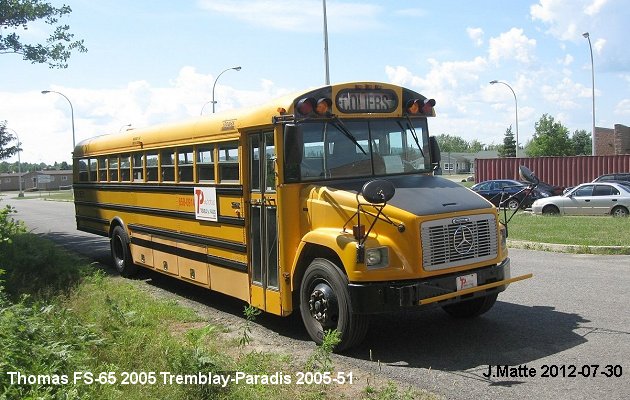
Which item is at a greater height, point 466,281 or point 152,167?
point 152,167

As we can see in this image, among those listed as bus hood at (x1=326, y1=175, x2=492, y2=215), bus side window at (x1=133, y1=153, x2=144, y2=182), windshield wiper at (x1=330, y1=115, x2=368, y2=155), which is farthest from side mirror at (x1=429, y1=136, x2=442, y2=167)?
bus side window at (x1=133, y1=153, x2=144, y2=182)

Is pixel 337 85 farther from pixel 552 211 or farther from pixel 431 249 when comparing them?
pixel 552 211

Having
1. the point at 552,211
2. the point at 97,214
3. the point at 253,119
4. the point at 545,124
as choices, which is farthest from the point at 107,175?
the point at 545,124

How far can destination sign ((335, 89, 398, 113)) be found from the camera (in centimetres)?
659

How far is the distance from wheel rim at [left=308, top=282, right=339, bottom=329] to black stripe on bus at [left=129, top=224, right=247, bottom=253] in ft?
4.44

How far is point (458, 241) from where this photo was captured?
19.2 ft

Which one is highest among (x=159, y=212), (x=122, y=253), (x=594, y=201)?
(x=159, y=212)

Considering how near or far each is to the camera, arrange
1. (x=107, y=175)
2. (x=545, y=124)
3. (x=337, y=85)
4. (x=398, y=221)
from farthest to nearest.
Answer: (x=545, y=124), (x=107, y=175), (x=337, y=85), (x=398, y=221)

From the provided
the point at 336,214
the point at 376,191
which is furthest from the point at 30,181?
the point at 376,191

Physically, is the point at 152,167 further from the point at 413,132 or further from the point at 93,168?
the point at 413,132

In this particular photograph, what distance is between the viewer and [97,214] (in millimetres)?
12594

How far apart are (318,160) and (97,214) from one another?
7577mm

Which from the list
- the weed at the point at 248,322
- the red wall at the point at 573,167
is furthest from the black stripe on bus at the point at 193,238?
the red wall at the point at 573,167

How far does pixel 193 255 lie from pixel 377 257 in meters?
3.75
